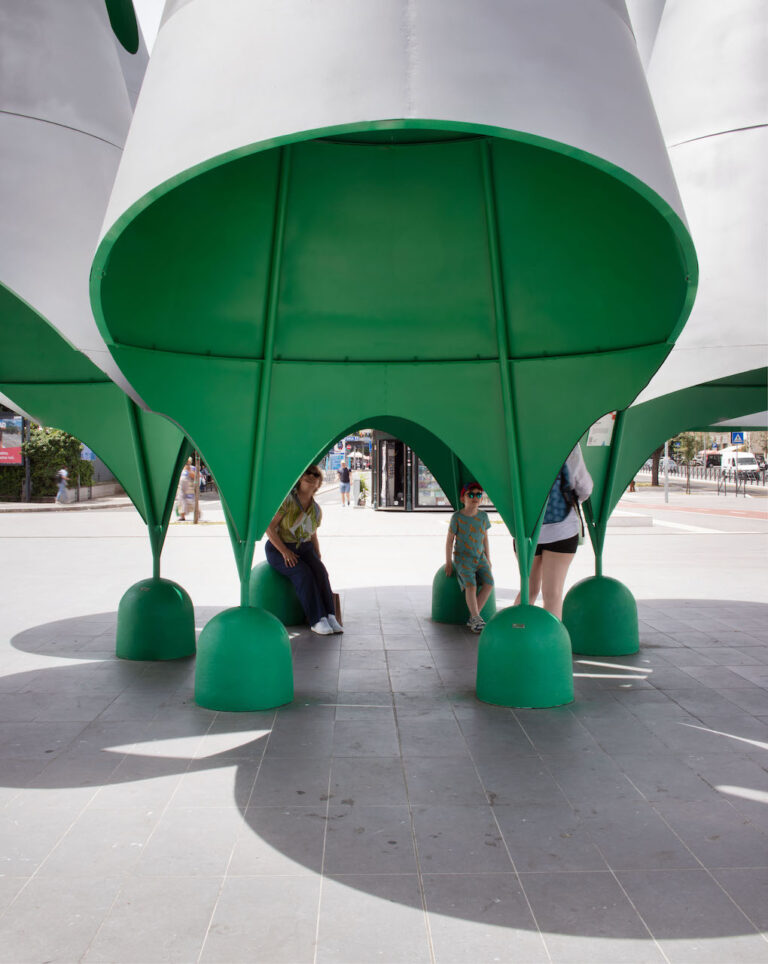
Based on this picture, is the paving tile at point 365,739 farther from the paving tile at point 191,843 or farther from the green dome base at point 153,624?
the green dome base at point 153,624

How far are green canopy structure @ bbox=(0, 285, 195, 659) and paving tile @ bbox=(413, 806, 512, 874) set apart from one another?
4.20 metres

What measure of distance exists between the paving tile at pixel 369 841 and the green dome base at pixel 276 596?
5.40 meters

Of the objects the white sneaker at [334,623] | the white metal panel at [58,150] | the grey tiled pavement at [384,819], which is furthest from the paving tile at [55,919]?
the white sneaker at [334,623]

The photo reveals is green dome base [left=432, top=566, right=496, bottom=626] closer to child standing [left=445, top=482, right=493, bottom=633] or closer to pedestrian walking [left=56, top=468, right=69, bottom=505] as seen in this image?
child standing [left=445, top=482, right=493, bottom=633]

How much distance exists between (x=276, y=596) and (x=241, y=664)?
358 centimetres

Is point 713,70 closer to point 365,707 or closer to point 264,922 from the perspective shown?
point 365,707

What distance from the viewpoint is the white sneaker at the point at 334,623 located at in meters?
9.14

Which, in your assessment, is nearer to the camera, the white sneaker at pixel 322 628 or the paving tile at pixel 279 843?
the paving tile at pixel 279 843

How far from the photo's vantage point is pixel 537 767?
5.04 metres

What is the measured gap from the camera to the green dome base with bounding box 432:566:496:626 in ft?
31.7

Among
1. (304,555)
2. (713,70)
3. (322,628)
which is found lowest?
(322,628)

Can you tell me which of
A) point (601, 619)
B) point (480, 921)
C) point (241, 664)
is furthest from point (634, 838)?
point (601, 619)

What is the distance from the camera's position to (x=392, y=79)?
369 centimetres

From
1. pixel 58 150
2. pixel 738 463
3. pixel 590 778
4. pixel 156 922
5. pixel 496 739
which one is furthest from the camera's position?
pixel 738 463
